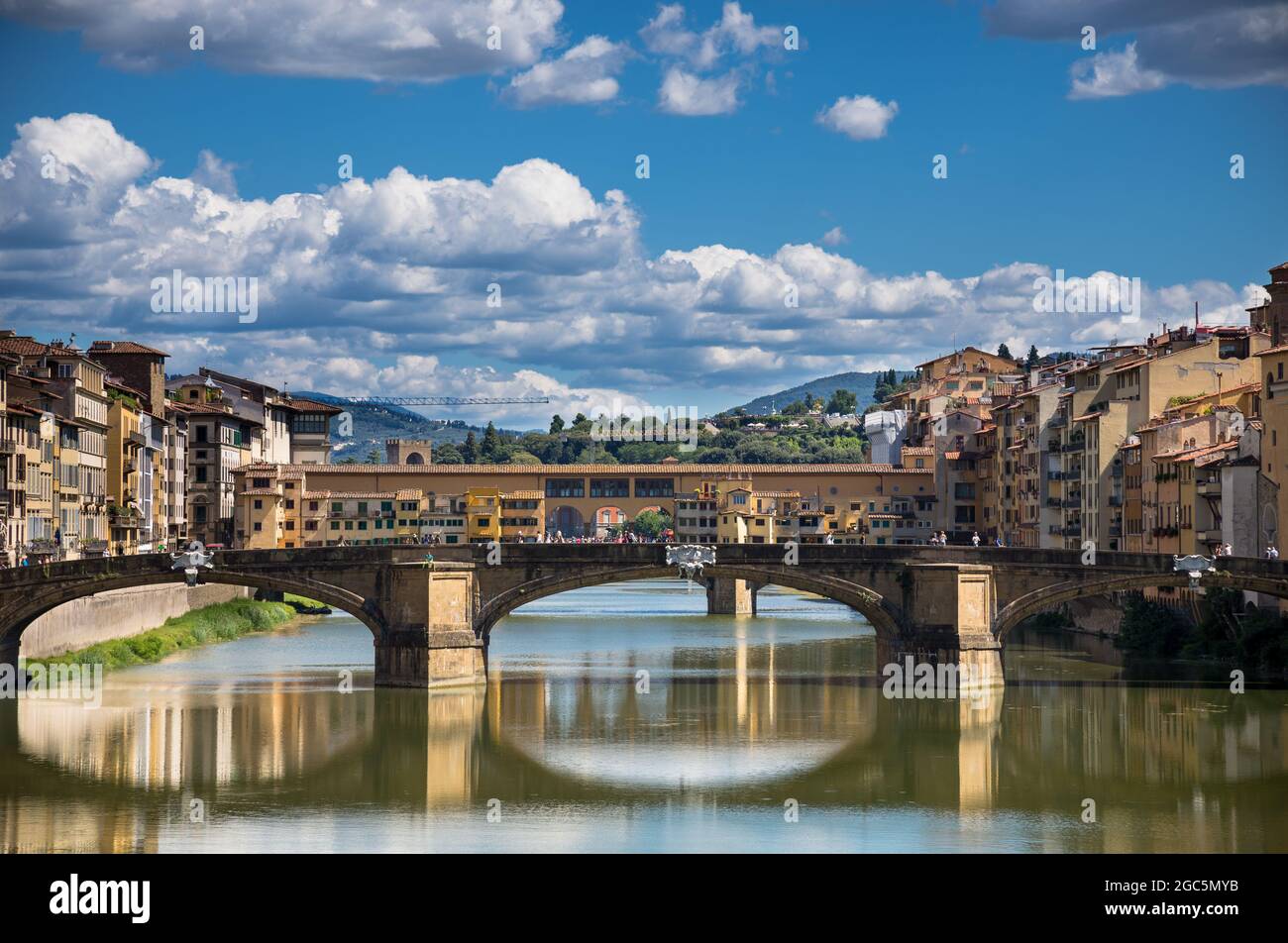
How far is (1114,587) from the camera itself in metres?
54.2

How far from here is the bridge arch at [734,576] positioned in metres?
56.1

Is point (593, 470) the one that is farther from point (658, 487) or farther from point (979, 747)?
point (979, 747)

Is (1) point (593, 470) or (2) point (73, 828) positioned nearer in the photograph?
(2) point (73, 828)

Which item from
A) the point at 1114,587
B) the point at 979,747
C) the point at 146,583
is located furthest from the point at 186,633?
the point at 979,747

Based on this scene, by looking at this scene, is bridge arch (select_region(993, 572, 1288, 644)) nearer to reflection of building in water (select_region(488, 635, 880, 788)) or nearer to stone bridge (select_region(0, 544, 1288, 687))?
stone bridge (select_region(0, 544, 1288, 687))

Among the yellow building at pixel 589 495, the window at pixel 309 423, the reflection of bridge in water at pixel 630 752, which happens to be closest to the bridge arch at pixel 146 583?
the reflection of bridge in water at pixel 630 752

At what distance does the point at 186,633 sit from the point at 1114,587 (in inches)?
1230

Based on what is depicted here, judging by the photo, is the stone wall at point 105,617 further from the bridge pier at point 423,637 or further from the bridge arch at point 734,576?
the bridge arch at point 734,576

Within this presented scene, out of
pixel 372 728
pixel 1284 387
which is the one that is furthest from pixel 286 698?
pixel 1284 387

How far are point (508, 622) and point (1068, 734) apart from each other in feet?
131

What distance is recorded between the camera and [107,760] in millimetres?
42156

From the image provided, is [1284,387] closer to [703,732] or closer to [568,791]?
[703,732]

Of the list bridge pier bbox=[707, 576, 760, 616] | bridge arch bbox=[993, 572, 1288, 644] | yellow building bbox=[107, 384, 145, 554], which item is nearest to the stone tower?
bridge pier bbox=[707, 576, 760, 616]

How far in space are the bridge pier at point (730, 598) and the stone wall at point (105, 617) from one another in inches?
897
